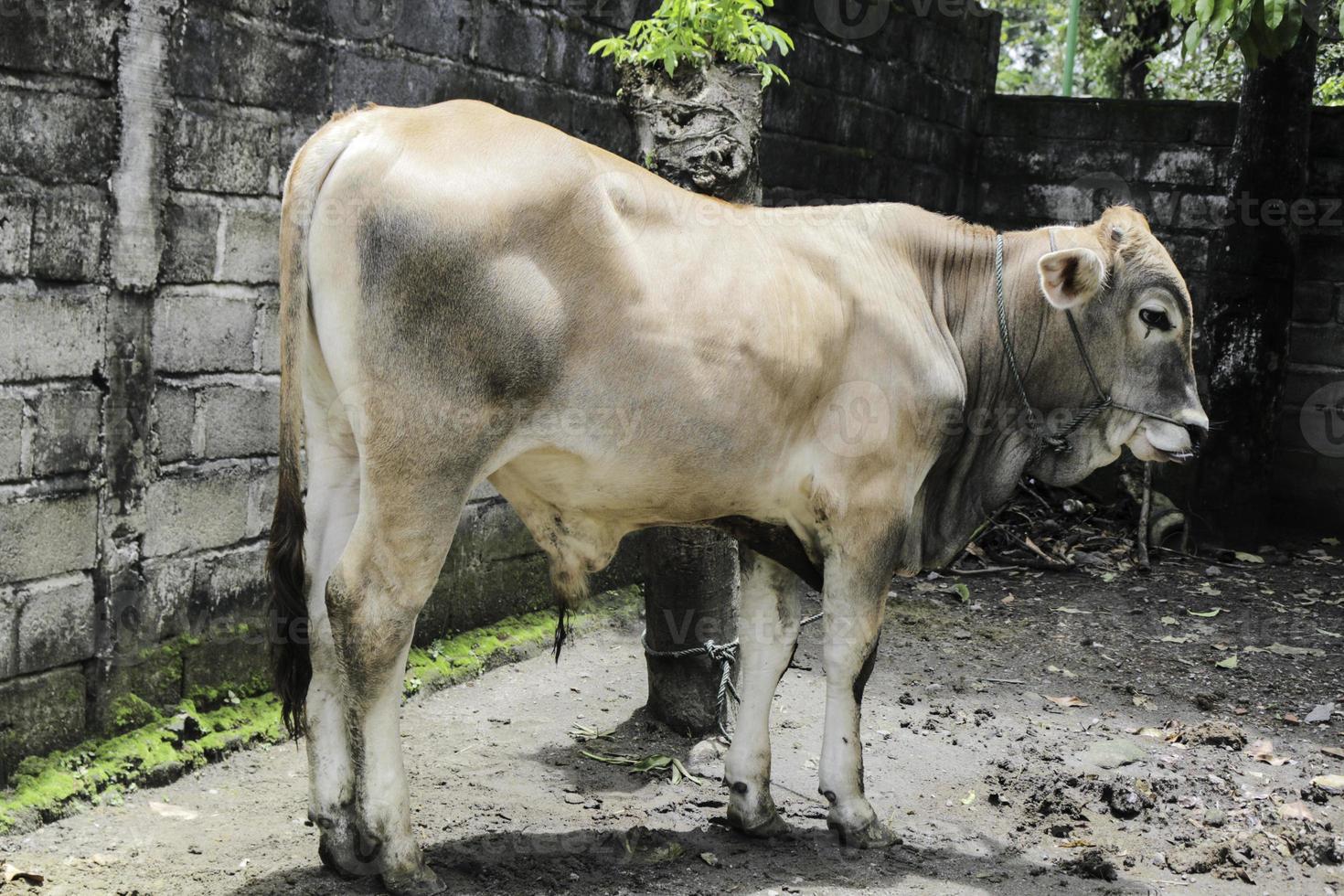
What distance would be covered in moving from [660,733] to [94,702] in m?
1.94

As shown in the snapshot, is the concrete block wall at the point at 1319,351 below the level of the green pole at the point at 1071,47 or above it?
below

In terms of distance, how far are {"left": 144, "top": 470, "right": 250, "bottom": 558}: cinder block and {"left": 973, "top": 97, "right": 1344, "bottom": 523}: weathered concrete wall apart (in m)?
6.13

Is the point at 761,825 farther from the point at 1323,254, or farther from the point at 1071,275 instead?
the point at 1323,254

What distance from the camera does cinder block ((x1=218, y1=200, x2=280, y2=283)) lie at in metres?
4.67

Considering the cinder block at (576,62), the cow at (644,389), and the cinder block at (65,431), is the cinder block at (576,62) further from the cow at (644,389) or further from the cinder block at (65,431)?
the cinder block at (65,431)

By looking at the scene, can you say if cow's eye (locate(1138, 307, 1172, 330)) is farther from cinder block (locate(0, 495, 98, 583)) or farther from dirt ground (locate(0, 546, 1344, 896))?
cinder block (locate(0, 495, 98, 583))

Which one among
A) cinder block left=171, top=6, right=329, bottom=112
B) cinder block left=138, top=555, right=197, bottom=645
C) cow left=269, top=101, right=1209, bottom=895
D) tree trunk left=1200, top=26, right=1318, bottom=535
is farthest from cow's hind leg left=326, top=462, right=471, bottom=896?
tree trunk left=1200, top=26, right=1318, bottom=535

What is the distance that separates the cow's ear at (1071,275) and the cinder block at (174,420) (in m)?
2.76

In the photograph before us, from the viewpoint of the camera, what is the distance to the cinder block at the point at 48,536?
158 inches

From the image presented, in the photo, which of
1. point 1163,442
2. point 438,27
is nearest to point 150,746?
point 438,27

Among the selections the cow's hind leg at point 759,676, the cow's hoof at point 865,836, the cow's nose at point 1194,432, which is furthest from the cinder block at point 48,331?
the cow's nose at point 1194,432

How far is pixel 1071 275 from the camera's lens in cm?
421

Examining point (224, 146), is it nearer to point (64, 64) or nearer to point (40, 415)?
point (64, 64)

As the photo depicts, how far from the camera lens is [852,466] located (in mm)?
3986
